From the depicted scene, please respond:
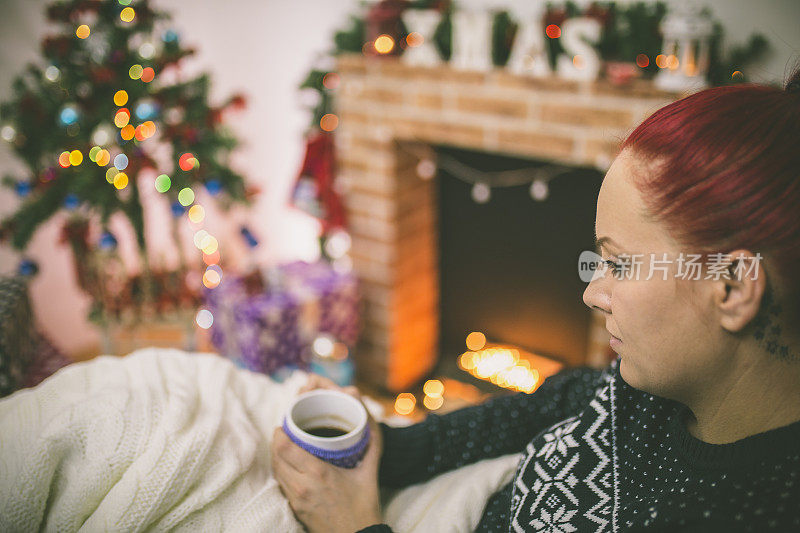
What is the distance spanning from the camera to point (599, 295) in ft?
2.12

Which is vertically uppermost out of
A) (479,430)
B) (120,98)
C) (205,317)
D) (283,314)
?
(120,98)

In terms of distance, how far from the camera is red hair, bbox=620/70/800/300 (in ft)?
A: 1.69

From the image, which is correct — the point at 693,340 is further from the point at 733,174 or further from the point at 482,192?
the point at 482,192

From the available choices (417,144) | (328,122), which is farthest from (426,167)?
(328,122)

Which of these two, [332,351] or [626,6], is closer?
[626,6]

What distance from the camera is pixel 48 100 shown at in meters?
1.88

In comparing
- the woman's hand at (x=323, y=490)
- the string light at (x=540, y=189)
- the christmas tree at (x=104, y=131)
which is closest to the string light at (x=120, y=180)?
the christmas tree at (x=104, y=131)

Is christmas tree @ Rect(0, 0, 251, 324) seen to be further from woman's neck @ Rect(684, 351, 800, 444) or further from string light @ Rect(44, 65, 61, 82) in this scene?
woman's neck @ Rect(684, 351, 800, 444)

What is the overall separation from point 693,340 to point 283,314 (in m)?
1.65

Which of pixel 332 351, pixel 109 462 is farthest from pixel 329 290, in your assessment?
pixel 109 462

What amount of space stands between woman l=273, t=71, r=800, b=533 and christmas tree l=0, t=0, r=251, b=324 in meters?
1.59

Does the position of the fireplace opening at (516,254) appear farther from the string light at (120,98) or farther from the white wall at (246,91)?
the string light at (120,98)

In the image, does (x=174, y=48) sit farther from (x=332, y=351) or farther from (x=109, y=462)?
(x=109, y=462)

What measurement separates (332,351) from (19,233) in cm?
116
